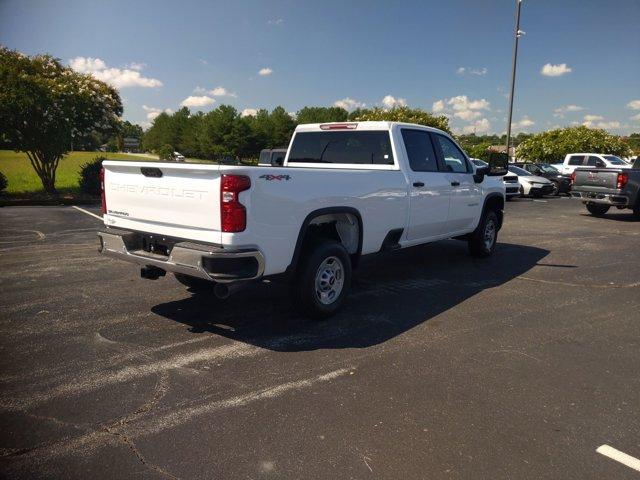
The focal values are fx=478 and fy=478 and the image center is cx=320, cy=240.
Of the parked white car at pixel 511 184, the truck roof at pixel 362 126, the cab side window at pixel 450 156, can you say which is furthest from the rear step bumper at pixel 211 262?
the parked white car at pixel 511 184

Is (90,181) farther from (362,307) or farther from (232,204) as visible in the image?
(232,204)

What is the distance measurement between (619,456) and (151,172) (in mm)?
4123

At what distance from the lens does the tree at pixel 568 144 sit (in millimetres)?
38312

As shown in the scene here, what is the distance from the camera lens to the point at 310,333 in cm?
461

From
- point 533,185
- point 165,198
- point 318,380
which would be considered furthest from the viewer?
point 533,185

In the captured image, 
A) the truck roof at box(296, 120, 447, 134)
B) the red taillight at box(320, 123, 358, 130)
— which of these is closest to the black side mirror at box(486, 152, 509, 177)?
the truck roof at box(296, 120, 447, 134)

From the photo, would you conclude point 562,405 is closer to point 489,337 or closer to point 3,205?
point 489,337

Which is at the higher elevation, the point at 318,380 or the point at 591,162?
the point at 591,162

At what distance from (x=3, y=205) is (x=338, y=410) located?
15470 millimetres

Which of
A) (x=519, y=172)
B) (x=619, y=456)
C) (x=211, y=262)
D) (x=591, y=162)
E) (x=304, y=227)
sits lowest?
(x=619, y=456)

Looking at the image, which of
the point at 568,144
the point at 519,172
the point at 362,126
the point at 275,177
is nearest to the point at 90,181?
the point at 362,126

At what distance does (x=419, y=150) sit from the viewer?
6336mm

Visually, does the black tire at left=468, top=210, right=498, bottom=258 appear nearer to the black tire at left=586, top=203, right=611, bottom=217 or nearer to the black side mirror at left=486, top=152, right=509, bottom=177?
the black side mirror at left=486, top=152, right=509, bottom=177

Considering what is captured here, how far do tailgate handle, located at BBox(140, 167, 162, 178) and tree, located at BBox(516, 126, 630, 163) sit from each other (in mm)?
40441
